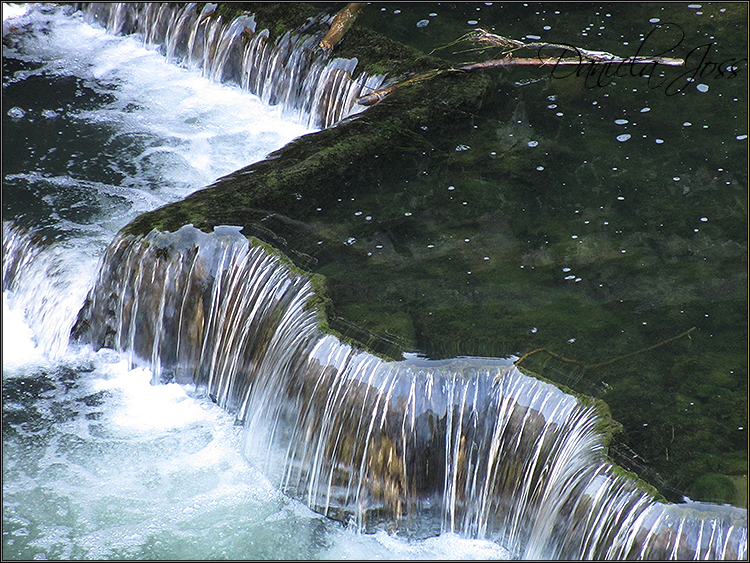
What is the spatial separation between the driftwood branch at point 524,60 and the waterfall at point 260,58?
0.29 metres

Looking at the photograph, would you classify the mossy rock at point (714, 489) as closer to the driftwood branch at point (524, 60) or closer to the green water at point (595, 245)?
the green water at point (595, 245)

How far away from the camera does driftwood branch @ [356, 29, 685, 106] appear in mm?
7012

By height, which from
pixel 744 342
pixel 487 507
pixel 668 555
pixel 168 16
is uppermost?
pixel 168 16

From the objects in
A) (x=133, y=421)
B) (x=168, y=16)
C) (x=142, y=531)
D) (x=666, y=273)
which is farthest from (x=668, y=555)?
(x=168, y=16)

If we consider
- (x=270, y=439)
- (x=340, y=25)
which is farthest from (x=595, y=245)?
(x=340, y=25)

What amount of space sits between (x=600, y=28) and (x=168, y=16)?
4677mm

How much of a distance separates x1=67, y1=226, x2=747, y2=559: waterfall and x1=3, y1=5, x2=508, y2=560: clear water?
174 millimetres

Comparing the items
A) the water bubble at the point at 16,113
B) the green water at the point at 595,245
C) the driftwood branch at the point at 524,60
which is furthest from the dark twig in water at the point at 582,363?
the water bubble at the point at 16,113

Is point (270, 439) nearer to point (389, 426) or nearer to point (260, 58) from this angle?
point (389, 426)

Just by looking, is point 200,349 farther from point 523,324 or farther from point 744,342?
point 744,342

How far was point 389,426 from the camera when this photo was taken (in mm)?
4395

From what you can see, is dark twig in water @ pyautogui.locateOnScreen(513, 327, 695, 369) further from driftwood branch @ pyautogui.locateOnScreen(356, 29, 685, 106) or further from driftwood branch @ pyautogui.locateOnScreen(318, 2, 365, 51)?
driftwood branch @ pyautogui.locateOnScreen(318, 2, 365, 51)

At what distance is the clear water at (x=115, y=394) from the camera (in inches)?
180

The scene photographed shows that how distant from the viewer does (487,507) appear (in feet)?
14.2
